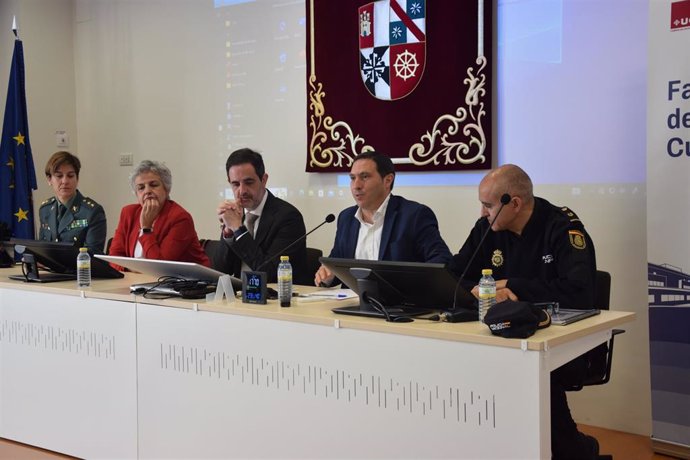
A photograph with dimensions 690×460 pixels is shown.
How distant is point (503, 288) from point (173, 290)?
1.26 meters

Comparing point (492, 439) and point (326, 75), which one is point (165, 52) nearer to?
point (326, 75)

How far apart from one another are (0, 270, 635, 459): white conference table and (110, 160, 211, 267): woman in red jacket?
0.19 m

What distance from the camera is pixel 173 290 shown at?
117 inches

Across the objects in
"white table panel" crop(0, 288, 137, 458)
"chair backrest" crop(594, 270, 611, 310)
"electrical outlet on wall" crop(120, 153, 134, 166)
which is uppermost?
"electrical outlet on wall" crop(120, 153, 134, 166)

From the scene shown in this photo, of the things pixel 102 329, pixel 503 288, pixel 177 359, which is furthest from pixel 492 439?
pixel 102 329

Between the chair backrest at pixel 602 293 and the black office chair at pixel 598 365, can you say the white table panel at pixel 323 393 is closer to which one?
the black office chair at pixel 598 365

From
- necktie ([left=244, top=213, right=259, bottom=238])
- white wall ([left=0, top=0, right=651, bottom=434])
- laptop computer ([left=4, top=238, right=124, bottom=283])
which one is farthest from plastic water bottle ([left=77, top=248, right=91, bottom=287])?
white wall ([left=0, top=0, right=651, bottom=434])

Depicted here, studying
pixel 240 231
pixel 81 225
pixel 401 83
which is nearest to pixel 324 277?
pixel 240 231

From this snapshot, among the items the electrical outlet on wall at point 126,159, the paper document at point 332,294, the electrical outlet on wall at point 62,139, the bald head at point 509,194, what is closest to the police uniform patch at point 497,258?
the bald head at point 509,194

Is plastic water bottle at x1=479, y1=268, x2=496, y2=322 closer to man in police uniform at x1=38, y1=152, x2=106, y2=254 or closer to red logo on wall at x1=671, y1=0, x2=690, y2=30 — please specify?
red logo on wall at x1=671, y1=0, x2=690, y2=30

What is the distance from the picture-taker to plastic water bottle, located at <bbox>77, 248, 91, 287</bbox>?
3.21 m

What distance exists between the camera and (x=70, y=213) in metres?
4.39

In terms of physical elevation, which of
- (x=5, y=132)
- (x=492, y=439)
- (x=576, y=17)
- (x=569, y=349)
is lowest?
(x=492, y=439)

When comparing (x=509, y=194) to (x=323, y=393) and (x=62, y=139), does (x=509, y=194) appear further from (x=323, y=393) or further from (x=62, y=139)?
(x=62, y=139)
